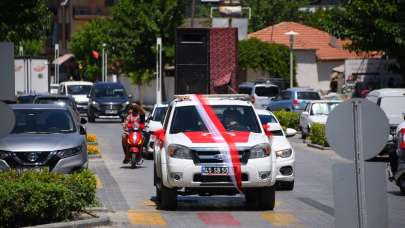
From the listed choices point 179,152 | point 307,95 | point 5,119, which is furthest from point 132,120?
point 307,95

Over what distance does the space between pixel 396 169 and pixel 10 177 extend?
856 cm

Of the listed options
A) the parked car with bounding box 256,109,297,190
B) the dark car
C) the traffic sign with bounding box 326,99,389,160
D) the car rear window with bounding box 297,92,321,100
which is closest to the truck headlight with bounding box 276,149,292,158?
the parked car with bounding box 256,109,297,190

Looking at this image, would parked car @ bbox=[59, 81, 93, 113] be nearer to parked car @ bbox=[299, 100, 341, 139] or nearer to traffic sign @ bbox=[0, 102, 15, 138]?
parked car @ bbox=[299, 100, 341, 139]

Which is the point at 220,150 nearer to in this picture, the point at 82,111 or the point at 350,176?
the point at 350,176

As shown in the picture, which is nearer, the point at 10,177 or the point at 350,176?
the point at 350,176

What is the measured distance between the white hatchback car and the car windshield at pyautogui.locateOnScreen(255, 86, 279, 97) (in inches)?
1480

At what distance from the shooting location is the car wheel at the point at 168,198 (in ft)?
56.9

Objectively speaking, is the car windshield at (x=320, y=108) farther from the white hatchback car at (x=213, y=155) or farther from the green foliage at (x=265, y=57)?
the green foliage at (x=265, y=57)

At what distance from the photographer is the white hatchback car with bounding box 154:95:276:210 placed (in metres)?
16.8

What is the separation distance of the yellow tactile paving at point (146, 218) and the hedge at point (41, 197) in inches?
32.0

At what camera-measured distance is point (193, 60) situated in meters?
34.6

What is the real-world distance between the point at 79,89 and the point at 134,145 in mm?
32470

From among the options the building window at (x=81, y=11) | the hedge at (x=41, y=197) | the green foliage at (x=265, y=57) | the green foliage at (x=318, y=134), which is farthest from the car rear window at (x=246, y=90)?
the building window at (x=81, y=11)

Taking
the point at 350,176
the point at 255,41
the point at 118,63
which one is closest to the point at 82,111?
the point at 255,41
